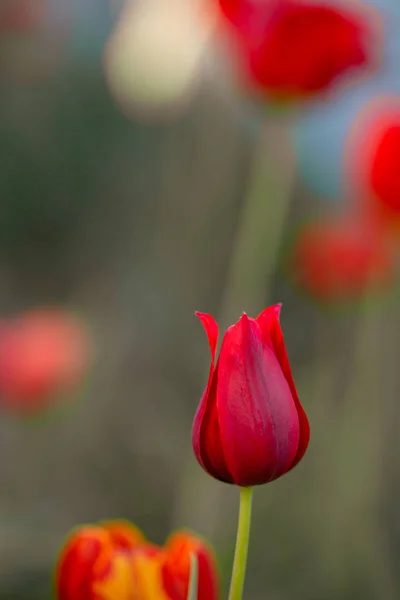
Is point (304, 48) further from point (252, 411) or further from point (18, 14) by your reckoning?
point (18, 14)

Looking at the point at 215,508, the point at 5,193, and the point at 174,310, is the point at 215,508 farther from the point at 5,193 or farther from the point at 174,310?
the point at 5,193

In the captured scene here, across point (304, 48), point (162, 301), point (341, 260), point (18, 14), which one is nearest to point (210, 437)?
point (304, 48)

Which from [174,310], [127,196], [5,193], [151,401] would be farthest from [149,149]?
[151,401]

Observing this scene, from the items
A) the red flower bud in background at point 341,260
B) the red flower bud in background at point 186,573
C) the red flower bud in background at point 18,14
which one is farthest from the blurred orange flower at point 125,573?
the red flower bud in background at point 18,14

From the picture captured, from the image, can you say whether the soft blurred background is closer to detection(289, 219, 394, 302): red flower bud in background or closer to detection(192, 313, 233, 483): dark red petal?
detection(289, 219, 394, 302): red flower bud in background

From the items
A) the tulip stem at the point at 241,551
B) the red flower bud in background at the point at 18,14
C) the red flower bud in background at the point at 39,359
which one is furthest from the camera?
the red flower bud in background at the point at 18,14

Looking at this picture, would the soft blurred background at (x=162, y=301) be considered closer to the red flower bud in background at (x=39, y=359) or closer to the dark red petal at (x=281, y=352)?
the red flower bud in background at (x=39, y=359)
